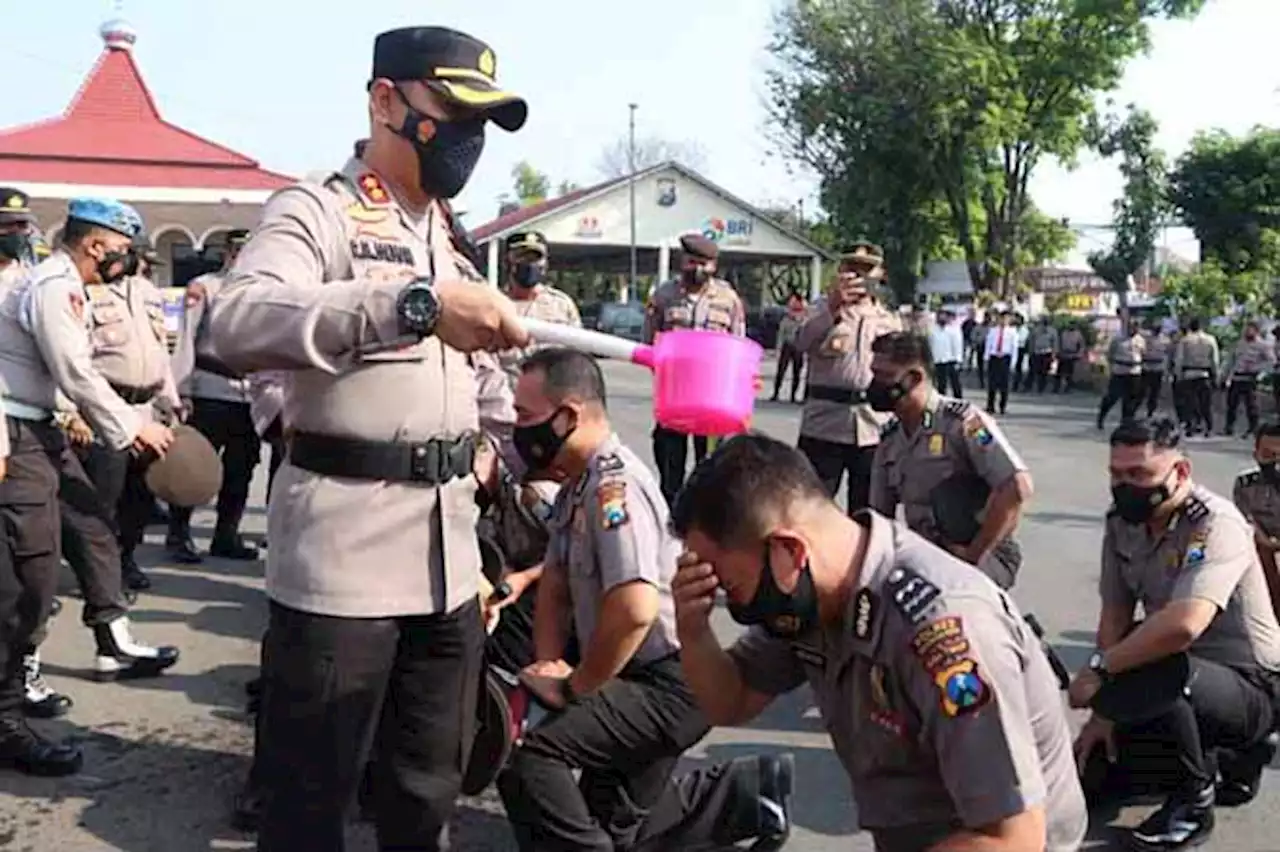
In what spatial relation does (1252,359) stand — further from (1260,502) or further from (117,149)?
(117,149)

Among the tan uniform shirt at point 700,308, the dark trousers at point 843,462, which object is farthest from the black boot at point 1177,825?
the tan uniform shirt at point 700,308

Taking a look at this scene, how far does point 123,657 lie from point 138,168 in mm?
15442

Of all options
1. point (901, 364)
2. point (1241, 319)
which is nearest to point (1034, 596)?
point (901, 364)

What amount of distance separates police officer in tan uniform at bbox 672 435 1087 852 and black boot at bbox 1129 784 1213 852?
1743 millimetres

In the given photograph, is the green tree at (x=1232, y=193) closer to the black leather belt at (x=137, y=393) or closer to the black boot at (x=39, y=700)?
the black leather belt at (x=137, y=393)

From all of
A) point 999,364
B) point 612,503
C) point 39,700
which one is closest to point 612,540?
point 612,503

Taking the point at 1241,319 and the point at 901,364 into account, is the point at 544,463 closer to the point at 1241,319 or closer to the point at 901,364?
the point at 901,364

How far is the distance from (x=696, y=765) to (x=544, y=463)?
1.35 metres

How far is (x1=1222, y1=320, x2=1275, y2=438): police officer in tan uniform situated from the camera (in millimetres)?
16906

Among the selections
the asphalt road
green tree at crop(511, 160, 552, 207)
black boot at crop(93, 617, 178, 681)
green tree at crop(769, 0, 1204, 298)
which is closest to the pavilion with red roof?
the asphalt road

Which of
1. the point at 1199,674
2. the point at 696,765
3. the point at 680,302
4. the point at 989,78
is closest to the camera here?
the point at 1199,674

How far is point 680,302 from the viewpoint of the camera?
7637 mm

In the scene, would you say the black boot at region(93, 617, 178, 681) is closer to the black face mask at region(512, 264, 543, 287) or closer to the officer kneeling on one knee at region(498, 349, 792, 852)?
the officer kneeling on one knee at region(498, 349, 792, 852)

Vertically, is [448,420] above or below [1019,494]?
above
